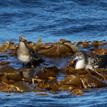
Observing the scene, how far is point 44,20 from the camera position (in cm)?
1603

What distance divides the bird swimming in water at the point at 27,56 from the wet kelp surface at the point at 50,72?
10 centimetres

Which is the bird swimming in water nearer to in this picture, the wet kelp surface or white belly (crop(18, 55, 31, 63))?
white belly (crop(18, 55, 31, 63))

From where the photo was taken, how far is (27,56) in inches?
439

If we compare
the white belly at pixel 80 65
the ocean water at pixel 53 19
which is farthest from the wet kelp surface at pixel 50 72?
the ocean water at pixel 53 19

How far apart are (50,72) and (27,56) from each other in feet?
3.49

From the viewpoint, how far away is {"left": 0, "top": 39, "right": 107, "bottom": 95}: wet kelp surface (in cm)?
939

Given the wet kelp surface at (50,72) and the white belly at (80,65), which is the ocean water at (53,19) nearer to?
the wet kelp surface at (50,72)

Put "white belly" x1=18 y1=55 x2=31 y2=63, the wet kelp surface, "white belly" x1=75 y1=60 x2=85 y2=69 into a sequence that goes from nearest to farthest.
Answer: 1. the wet kelp surface
2. "white belly" x1=75 y1=60 x2=85 y2=69
3. "white belly" x1=18 y1=55 x2=31 y2=63

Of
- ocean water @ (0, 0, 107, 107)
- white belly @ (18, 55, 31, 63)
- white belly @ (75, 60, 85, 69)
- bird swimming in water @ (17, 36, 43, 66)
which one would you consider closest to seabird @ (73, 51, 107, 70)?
white belly @ (75, 60, 85, 69)

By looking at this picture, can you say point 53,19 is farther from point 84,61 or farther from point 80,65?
point 80,65

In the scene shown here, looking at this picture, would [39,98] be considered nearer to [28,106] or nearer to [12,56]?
[28,106]

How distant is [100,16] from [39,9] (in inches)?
78.4

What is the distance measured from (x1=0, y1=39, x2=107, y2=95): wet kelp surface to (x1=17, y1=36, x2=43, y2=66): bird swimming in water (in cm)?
10

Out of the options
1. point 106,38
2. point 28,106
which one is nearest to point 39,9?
point 106,38
